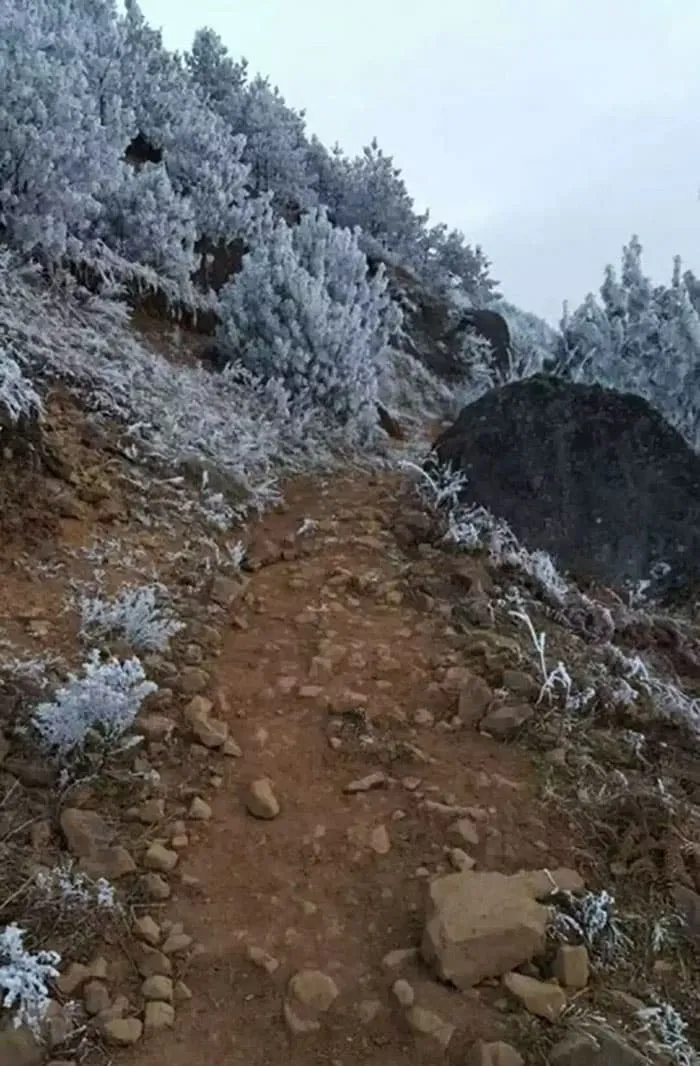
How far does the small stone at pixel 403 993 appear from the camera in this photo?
2227 millimetres

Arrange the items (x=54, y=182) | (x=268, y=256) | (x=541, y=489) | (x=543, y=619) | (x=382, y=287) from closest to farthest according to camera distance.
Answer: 1. (x=543, y=619)
2. (x=541, y=489)
3. (x=54, y=182)
4. (x=268, y=256)
5. (x=382, y=287)

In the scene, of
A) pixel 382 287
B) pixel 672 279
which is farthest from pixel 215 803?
pixel 672 279

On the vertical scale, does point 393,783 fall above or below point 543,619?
below

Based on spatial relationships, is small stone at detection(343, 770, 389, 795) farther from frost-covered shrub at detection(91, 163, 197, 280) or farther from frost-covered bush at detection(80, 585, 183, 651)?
frost-covered shrub at detection(91, 163, 197, 280)

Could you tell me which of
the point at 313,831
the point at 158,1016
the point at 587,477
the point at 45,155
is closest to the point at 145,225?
the point at 45,155

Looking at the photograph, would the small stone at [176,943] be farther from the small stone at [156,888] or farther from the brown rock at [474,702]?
the brown rock at [474,702]

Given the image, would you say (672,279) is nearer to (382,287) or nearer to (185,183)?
(382,287)

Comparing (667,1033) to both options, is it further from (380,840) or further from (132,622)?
(132,622)

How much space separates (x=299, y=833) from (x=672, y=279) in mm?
8076

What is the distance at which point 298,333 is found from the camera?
662 cm

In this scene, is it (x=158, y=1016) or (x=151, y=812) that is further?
(x=151, y=812)

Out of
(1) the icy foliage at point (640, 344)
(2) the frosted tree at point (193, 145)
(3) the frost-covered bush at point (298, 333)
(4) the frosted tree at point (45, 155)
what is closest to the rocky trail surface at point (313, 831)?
(4) the frosted tree at point (45, 155)

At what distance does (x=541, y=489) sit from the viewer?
17.0 feet

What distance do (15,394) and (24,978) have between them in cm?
268
